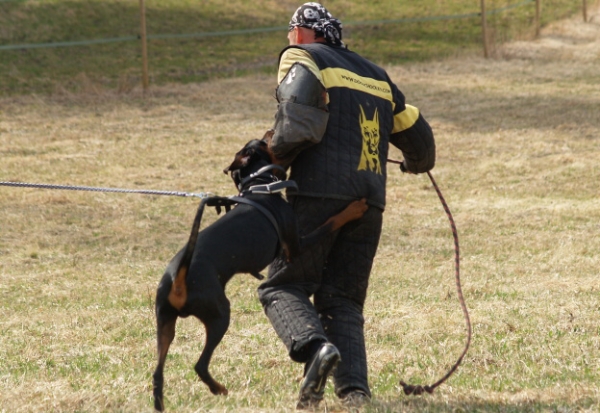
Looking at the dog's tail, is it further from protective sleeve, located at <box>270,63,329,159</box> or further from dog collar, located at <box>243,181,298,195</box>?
protective sleeve, located at <box>270,63,329,159</box>

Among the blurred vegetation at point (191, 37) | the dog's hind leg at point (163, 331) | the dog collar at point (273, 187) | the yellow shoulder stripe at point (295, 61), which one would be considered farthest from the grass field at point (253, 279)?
the blurred vegetation at point (191, 37)

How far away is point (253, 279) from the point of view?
7.48 m

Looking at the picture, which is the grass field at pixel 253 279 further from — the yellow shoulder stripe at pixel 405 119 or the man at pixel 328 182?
the yellow shoulder stripe at pixel 405 119

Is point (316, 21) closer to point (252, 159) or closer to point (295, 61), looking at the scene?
point (295, 61)

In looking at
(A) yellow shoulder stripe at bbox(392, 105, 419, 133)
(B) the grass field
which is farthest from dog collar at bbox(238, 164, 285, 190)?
(B) the grass field

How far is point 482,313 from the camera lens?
5.73m

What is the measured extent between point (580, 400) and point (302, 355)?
116cm

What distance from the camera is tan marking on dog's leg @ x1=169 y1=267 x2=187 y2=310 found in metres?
3.30

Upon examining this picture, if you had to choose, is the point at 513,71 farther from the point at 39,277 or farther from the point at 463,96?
the point at 39,277

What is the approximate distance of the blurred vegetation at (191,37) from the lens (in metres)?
20.0

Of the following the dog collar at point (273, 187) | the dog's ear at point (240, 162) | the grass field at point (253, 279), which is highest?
the dog's ear at point (240, 162)

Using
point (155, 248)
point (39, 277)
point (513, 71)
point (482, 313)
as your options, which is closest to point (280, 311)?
point (482, 313)

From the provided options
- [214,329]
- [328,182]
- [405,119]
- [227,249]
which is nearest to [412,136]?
[405,119]

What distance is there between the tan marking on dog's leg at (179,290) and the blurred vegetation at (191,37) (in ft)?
48.8
